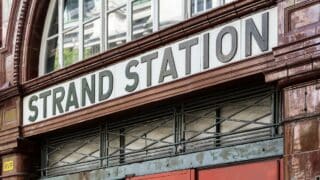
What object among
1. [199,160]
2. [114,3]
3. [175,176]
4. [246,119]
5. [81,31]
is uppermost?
[114,3]

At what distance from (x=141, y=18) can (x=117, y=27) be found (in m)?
0.59

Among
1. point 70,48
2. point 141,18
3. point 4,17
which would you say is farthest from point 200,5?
point 4,17

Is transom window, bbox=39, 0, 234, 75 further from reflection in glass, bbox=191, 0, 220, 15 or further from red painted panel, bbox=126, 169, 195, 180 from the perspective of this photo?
red painted panel, bbox=126, 169, 195, 180

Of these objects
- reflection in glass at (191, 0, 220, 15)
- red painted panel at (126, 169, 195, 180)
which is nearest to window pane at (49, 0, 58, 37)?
reflection in glass at (191, 0, 220, 15)

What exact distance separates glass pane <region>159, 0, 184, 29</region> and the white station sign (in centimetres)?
46

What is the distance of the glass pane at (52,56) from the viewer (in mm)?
12602

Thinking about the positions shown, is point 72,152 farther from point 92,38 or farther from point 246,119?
point 246,119

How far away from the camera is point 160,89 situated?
998cm

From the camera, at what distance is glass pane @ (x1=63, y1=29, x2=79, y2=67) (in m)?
12.1

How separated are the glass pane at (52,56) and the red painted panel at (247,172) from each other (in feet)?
13.6

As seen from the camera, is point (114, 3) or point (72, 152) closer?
point (114, 3)

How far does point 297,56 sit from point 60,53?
17.5 ft

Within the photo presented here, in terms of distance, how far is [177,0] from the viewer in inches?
407

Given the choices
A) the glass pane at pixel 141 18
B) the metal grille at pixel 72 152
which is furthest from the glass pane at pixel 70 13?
the metal grille at pixel 72 152
